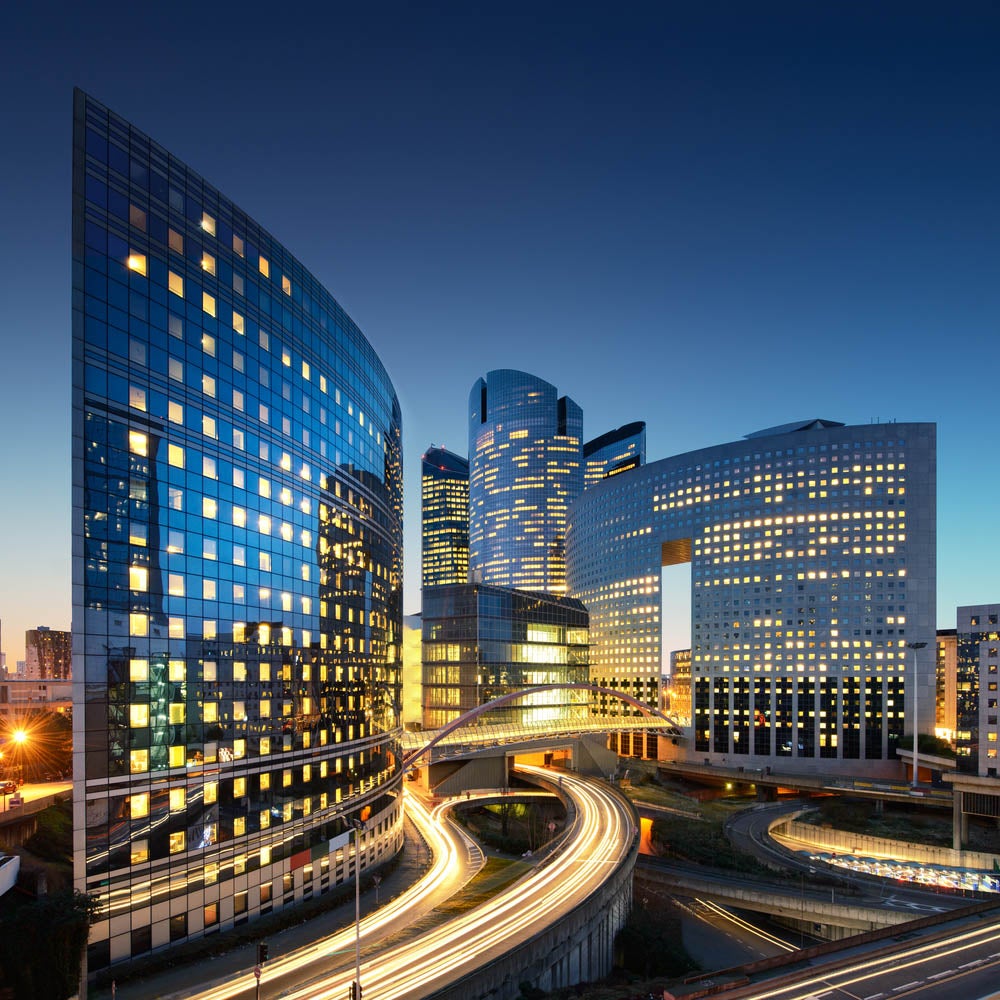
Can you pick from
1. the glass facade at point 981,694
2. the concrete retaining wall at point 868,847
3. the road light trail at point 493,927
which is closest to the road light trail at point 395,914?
the road light trail at point 493,927

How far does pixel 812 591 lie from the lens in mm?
149250

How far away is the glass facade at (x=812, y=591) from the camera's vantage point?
142250 mm

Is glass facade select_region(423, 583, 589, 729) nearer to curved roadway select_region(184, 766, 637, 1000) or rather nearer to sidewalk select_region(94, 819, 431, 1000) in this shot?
curved roadway select_region(184, 766, 637, 1000)

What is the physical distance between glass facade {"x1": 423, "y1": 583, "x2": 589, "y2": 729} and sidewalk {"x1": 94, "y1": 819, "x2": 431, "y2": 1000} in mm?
55106

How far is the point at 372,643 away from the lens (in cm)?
7494

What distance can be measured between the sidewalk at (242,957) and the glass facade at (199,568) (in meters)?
2.23

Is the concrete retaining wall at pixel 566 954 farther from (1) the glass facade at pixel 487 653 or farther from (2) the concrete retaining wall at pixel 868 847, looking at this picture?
(1) the glass facade at pixel 487 653

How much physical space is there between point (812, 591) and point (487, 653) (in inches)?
2829

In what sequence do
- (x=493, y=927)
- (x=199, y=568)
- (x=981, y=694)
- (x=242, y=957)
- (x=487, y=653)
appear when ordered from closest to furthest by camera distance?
1. (x=242, y=957)
2. (x=493, y=927)
3. (x=199, y=568)
4. (x=981, y=694)
5. (x=487, y=653)

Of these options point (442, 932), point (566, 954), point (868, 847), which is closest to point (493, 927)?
point (442, 932)

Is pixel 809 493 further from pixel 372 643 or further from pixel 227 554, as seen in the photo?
pixel 227 554

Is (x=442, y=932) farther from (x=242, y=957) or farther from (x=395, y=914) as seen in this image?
(x=242, y=957)

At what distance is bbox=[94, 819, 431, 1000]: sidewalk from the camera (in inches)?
1550

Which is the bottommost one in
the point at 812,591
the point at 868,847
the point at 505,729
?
the point at 868,847
